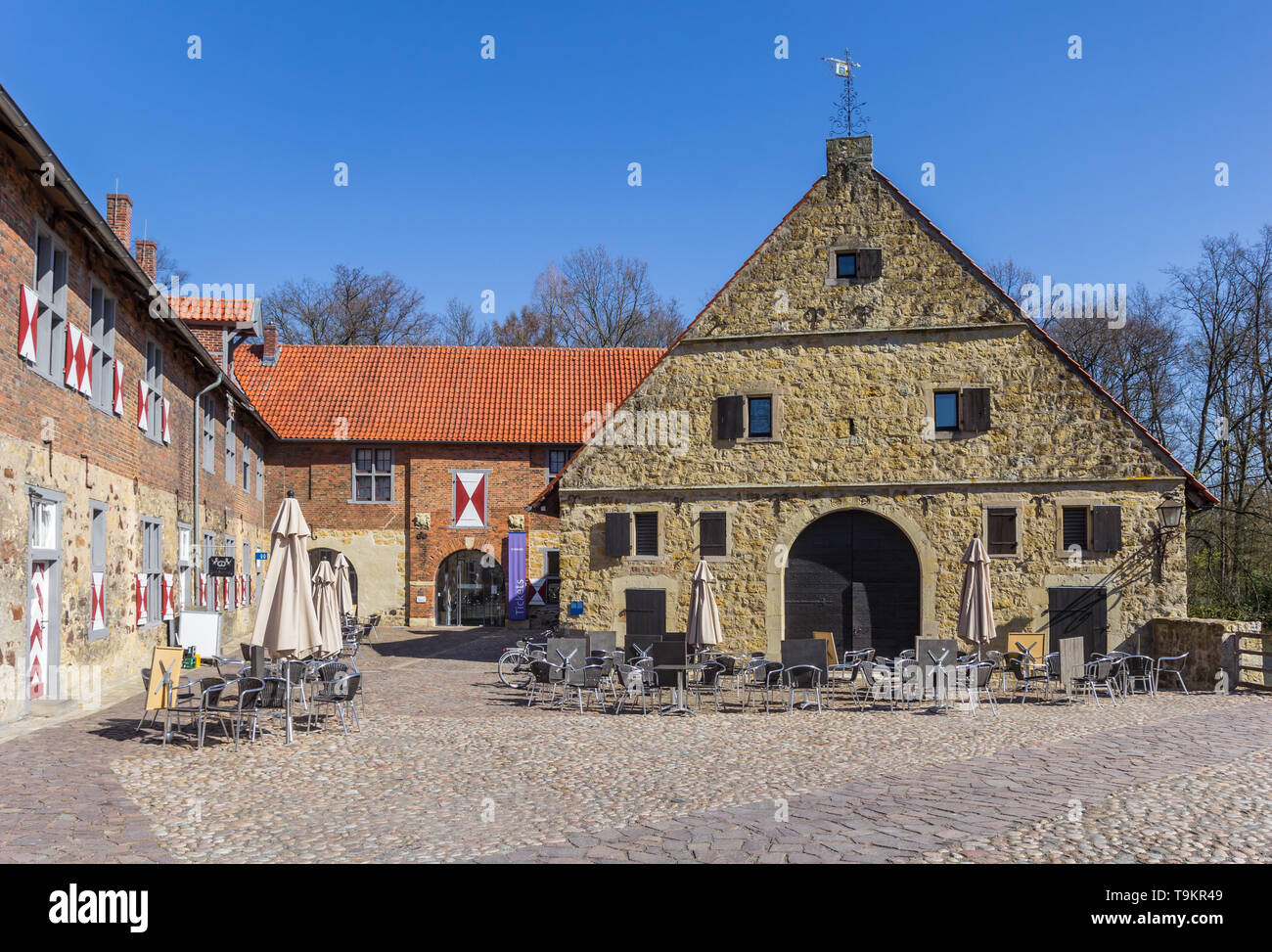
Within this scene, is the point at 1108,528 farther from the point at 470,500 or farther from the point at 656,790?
the point at 470,500

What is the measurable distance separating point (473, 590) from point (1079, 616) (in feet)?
57.8

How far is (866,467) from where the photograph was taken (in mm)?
19234

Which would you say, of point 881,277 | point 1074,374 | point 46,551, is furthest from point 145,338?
point 1074,374

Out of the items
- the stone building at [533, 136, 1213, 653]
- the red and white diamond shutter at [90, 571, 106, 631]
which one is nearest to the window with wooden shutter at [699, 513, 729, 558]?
the stone building at [533, 136, 1213, 653]

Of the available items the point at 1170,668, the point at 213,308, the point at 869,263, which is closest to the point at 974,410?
the point at 869,263

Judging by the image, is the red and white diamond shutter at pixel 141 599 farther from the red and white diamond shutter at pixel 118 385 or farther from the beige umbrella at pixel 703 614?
the beige umbrella at pixel 703 614

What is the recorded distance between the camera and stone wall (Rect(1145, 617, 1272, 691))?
16.2 metres

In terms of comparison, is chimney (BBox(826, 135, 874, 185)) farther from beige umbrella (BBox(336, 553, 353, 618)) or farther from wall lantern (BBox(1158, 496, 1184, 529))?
beige umbrella (BBox(336, 553, 353, 618))

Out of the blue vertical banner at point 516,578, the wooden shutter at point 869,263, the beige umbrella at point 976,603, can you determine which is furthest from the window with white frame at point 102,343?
the blue vertical banner at point 516,578
